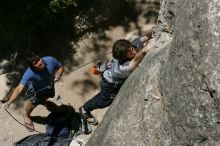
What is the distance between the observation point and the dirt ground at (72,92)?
9547 millimetres

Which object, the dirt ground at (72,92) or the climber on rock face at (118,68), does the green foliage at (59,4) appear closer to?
the dirt ground at (72,92)

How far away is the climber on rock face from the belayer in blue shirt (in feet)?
2.41

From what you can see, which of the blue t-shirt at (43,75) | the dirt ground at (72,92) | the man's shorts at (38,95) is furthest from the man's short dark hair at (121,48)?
the dirt ground at (72,92)

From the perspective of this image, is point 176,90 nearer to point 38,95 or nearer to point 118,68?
point 118,68

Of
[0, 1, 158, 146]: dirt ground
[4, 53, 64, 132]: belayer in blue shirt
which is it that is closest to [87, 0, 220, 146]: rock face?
[4, 53, 64, 132]: belayer in blue shirt

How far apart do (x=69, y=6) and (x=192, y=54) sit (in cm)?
529

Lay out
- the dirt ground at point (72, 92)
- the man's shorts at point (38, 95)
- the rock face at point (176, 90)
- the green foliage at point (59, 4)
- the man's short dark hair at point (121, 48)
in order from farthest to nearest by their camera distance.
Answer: the green foliage at point (59, 4)
the dirt ground at point (72, 92)
the man's shorts at point (38, 95)
the man's short dark hair at point (121, 48)
the rock face at point (176, 90)

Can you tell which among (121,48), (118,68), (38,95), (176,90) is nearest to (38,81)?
(38,95)

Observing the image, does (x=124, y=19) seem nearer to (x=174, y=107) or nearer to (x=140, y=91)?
(x=140, y=91)

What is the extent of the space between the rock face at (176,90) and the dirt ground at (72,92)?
2576 millimetres

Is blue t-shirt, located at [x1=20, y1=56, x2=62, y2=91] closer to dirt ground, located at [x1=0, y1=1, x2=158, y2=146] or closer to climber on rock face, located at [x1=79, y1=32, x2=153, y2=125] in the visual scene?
climber on rock face, located at [x1=79, y1=32, x2=153, y2=125]

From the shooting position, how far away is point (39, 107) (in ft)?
32.1

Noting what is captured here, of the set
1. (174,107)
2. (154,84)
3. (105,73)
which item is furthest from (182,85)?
(105,73)

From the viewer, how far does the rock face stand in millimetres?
5152
